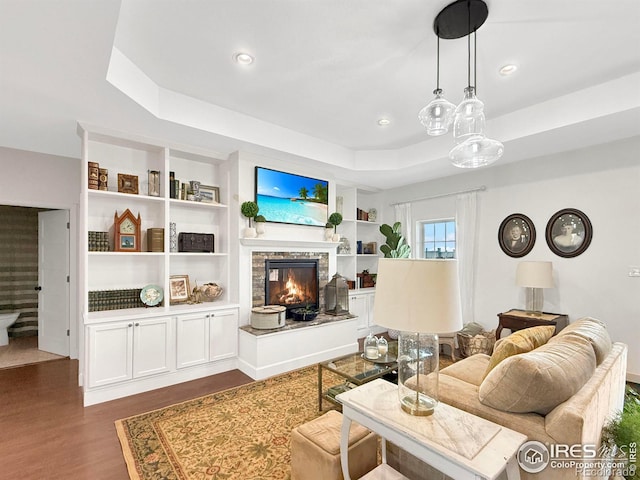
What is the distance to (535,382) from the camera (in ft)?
4.84

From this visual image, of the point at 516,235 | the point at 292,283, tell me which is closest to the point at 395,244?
the point at 516,235

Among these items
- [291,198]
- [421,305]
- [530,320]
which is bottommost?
[530,320]

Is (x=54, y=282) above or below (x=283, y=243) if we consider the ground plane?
below

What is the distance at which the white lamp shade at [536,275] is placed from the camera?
3.78m

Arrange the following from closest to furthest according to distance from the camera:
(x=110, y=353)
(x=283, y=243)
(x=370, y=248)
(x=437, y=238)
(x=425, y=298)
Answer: (x=425, y=298) < (x=110, y=353) < (x=283, y=243) < (x=437, y=238) < (x=370, y=248)

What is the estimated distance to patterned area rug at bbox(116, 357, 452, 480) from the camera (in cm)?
209

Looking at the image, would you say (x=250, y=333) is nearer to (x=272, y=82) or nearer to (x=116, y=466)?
(x=116, y=466)

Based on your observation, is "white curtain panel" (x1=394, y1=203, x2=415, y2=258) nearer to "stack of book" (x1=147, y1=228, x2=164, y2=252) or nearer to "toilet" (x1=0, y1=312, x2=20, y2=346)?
"stack of book" (x1=147, y1=228, x2=164, y2=252)

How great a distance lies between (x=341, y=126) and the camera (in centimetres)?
391

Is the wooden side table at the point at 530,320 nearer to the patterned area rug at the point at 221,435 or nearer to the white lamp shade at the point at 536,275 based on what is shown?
the white lamp shade at the point at 536,275

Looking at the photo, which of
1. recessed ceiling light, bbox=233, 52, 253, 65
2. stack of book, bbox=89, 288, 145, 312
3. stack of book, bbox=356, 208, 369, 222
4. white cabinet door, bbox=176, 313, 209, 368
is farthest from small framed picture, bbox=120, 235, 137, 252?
stack of book, bbox=356, 208, 369, 222

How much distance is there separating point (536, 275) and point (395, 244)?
215cm

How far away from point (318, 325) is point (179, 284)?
1.83m

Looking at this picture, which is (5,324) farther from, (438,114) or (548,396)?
(548,396)
